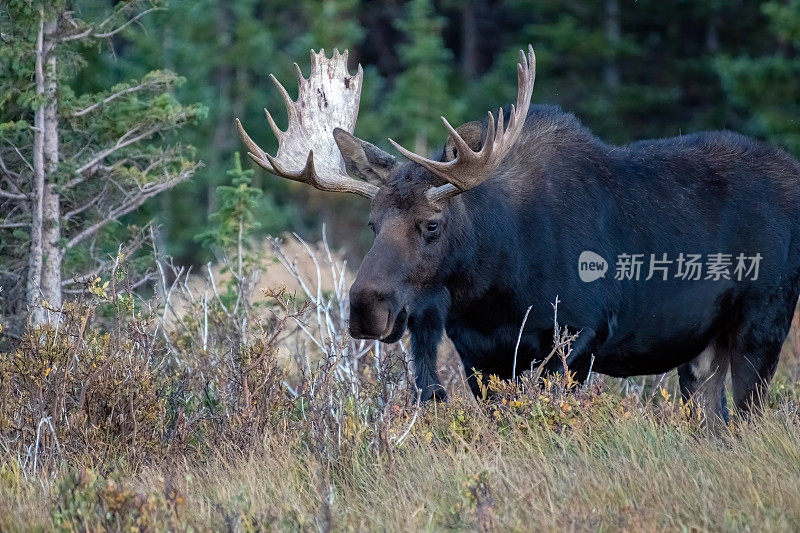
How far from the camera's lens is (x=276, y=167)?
22.6 feet

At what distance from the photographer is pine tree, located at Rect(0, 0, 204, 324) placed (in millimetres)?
8141

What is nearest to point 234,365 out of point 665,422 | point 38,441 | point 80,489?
point 38,441

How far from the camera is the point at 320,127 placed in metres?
7.45

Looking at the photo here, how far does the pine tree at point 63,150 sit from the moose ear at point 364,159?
6.92ft

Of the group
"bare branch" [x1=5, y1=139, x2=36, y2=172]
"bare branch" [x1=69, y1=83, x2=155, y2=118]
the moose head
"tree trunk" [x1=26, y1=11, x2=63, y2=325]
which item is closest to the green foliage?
"bare branch" [x1=69, y1=83, x2=155, y2=118]

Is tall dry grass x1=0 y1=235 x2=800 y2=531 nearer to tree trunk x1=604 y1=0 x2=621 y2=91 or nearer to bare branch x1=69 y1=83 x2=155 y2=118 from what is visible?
bare branch x1=69 y1=83 x2=155 y2=118

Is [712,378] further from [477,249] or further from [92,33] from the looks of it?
[92,33]

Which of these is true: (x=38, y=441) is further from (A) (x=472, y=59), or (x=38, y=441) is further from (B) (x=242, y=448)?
(A) (x=472, y=59)

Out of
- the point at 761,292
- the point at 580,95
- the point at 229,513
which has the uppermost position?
the point at 580,95

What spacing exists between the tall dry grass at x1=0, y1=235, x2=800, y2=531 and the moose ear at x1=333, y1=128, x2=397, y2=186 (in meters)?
1.19

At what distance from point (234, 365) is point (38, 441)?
1.12 meters

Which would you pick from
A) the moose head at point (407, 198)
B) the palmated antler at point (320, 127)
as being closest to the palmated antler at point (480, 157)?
the moose head at point (407, 198)

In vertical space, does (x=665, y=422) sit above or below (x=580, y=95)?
below

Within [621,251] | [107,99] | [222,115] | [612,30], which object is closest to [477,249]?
[621,251]
